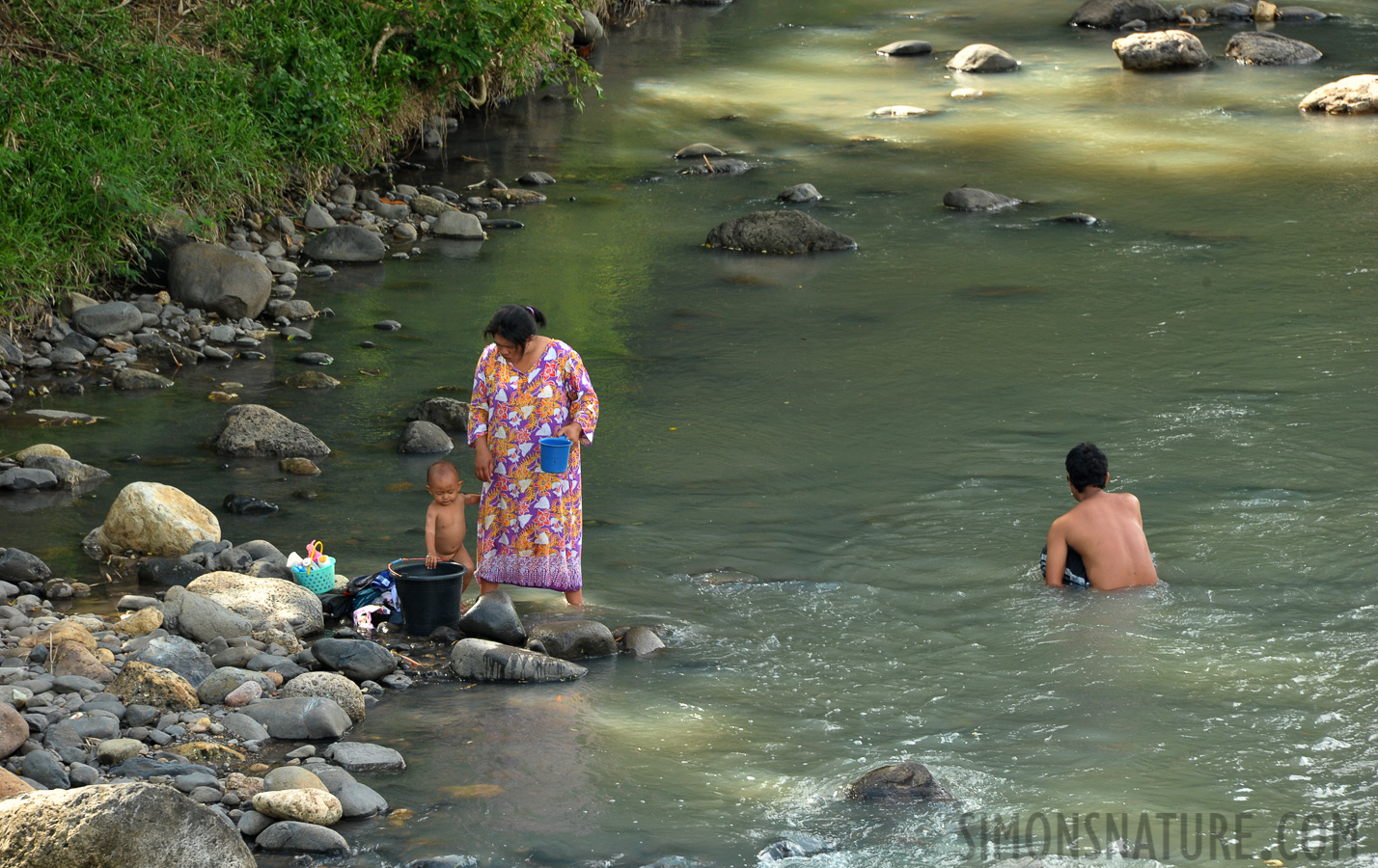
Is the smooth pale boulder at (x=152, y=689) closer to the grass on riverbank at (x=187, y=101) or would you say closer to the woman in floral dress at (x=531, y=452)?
the woman in floral dress at (x=531, y=452)

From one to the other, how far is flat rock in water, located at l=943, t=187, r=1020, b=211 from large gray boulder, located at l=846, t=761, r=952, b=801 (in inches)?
463

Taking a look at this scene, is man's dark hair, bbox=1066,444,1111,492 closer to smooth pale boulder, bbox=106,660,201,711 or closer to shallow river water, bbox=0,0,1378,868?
shallow river water, bbox=0,0,1378,868

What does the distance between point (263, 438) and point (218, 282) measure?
10.8 feet

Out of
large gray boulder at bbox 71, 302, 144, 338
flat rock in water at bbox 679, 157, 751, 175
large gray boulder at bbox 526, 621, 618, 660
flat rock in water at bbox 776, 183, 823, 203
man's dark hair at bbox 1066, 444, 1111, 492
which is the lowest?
large gray boulder at bbox 526, 621, 618, 660

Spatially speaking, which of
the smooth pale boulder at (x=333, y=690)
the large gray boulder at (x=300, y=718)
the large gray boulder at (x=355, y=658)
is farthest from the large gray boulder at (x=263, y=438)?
the large gray boulder at (x=300, y=718)

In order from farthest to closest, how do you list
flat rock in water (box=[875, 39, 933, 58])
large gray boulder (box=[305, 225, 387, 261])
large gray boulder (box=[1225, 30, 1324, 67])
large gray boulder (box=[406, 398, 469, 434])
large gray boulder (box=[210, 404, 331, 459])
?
flat rock in water (box=[875, 39, 933, 58])
large gray boulder (box=[1225, 30, 1324, 67])
large gray boulder (box=[305, 225, 387, 261])
large gray boulder (box=[406, 398, 469, 434])
large gray boulder (box=[210, 404, 331, 459])

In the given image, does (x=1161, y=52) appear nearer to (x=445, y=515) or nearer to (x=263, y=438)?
(x=263, y=438)

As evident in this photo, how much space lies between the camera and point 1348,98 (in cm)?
2062

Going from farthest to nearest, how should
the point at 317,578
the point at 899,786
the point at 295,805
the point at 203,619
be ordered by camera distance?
the point at 317,578 < the point at 203,619 < the point at 899,786 < the point at 295,805

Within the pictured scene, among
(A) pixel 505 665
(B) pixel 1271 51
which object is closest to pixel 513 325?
(A) pixel 505 665

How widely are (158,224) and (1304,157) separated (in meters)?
13.5

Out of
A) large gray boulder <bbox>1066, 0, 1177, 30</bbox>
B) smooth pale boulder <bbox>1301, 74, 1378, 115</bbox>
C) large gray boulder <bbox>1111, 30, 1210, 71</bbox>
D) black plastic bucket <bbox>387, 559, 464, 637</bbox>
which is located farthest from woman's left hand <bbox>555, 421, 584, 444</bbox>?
large gray boulder <bbox>1066, 0, 1177, 30</bbox>

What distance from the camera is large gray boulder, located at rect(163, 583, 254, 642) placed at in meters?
6.32

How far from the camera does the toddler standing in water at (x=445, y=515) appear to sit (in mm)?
6924
